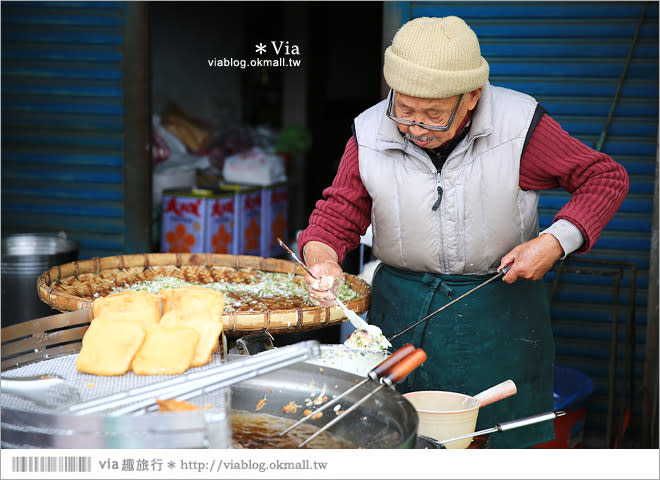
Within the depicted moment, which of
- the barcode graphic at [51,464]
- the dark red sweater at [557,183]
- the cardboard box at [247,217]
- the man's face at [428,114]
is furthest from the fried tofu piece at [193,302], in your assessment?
the cardboard box at [247,217]

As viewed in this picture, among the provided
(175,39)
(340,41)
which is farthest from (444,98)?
(340,41)

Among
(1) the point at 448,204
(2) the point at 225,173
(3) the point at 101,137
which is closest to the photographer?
(1) the point at 448,204

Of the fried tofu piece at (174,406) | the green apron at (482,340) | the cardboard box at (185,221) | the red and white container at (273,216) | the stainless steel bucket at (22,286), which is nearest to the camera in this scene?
the fried tofu piece at (174,406)

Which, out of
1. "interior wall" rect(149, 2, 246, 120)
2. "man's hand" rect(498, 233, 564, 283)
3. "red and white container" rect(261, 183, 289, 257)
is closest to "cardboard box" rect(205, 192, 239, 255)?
"red and white container" rect(261, 183, 289, 257)

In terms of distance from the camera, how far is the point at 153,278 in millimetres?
3014

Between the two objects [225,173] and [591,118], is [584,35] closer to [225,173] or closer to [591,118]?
[591,118]

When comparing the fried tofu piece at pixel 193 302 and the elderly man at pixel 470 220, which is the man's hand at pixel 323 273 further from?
the fried tofu piece at pixel 193 302

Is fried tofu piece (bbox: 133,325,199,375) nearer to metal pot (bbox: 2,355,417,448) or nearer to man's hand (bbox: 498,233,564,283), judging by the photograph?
metal pot (bbox: 2,355,417,448)

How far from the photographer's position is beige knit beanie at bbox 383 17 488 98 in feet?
6.86

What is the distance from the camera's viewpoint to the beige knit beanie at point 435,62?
209cm

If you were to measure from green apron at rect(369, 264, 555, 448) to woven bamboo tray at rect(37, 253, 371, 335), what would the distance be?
0.25m

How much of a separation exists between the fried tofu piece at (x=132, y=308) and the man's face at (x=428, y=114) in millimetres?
914

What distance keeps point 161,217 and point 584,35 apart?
127 inches

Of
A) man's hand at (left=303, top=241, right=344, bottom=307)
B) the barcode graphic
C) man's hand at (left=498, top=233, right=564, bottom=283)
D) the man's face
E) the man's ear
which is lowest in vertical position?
the barcode graphic
